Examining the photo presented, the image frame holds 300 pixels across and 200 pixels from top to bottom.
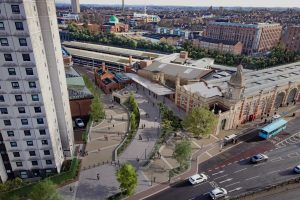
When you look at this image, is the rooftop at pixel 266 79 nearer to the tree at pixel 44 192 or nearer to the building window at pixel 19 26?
the tree at pixel 44 192

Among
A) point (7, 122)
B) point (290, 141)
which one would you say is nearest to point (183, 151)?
point (7, 122)

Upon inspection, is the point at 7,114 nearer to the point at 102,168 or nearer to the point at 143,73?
the point at 102,168

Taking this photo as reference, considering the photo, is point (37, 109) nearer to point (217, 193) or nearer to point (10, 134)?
point (10, 134)

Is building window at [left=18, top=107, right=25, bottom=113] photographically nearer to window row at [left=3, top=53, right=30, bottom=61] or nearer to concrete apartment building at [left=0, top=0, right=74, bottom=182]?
concrete apartment building at [left=0, top=0, right=74, bottom=182]

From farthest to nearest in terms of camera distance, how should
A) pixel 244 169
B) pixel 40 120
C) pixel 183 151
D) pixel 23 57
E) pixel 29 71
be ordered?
pixel 244 169, pixel 183 151, pixel 40 120, pixel 29 71, pixel 23 57

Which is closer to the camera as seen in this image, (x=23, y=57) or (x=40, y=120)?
(x=23, y=57)

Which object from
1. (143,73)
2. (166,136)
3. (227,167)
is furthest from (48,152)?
(143,73)
